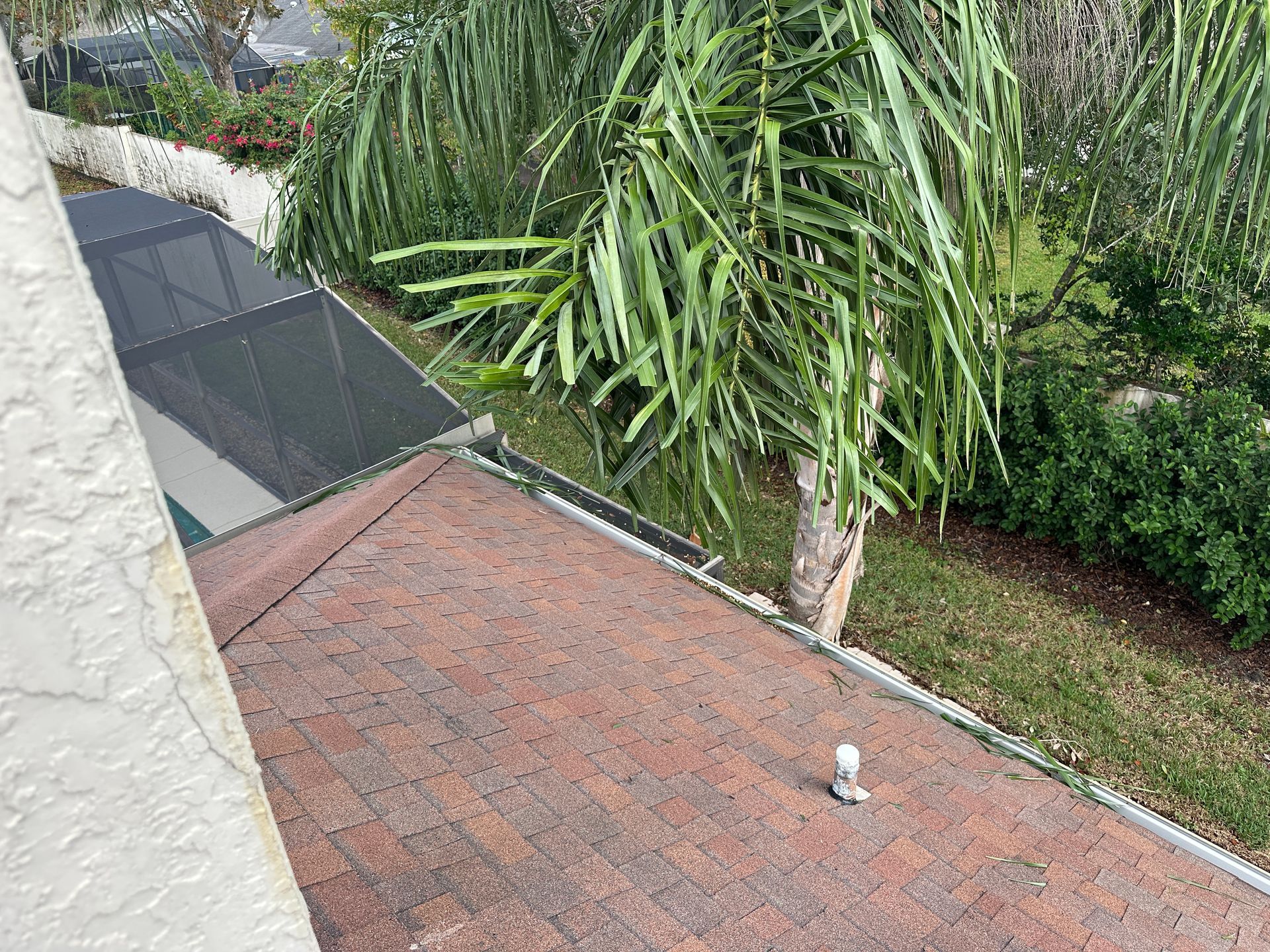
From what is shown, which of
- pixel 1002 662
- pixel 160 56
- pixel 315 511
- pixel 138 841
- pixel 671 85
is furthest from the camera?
pixel 1002 662

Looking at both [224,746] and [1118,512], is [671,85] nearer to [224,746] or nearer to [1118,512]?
[224,746]

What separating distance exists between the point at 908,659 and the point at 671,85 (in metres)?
5.71

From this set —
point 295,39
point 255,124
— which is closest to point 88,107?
point 255,124

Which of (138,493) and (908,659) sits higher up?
(138,493)

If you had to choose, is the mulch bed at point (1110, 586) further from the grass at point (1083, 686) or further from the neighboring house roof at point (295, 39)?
the neighboring house roof at point (295, 39)

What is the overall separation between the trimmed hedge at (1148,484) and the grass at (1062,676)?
66 cm

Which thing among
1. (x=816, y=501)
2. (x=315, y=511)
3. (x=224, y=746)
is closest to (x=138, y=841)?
(x=224, y=746)

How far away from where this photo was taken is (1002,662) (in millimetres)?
7422

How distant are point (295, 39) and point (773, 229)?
3227 centimetres

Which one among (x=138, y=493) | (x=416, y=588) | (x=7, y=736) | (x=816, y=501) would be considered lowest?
(x=416, y=588)

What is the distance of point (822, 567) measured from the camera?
21.3ft

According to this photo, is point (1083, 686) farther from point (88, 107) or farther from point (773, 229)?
point (88, 107)

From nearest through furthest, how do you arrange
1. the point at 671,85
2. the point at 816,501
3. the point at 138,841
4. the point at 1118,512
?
the point at 138,841 < the point at 816,501 < the point at 671,85 < the point at 1118,512

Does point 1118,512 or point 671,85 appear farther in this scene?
point 1118,512
